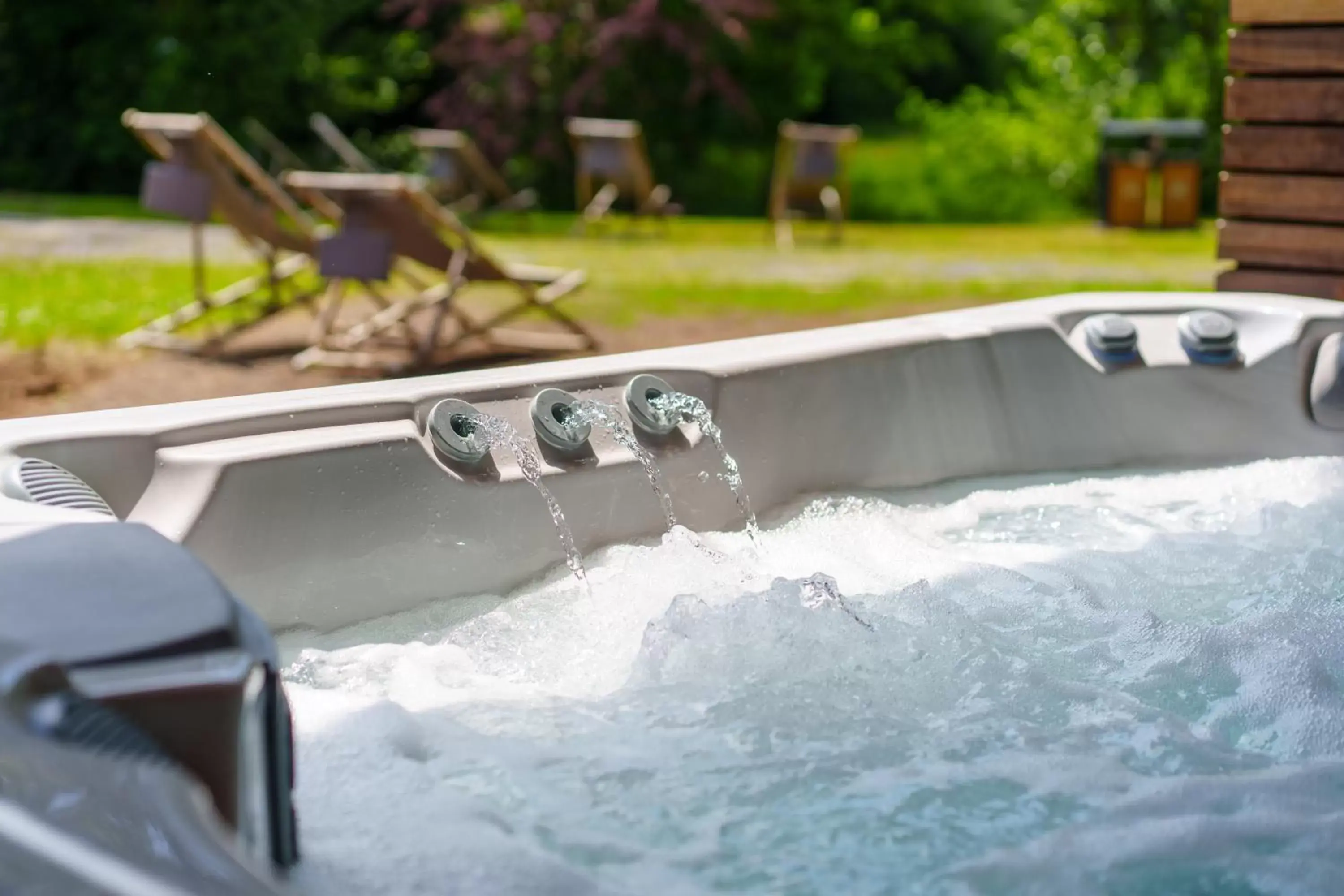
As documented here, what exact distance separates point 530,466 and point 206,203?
3151 mm

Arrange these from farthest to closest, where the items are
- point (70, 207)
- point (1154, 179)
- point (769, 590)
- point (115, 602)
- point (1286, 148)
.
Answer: point (1154, 179), point (70, 207), point (1286, 148), point (769, 590), point (115, 602)

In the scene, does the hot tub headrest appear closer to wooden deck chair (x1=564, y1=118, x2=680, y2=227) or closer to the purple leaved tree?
wooden deck chair (x1=564, y1=118, x2=680, y2=227)

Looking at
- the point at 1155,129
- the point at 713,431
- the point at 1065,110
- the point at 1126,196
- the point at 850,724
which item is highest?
the point at 713,431

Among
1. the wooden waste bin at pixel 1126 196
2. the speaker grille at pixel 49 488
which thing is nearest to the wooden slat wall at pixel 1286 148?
the speaker grille at pixel 49 488

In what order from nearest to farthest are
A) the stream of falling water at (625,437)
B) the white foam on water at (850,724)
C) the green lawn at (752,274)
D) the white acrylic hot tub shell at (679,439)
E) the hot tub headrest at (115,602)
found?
the hot tub headrest at (115,602), the white foam on water at (850,724), the white acrylic hot tub shell at (679,439), the stream of falling water at (625,437), the green lawn at (752,274)

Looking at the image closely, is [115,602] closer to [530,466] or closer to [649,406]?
[530,466]

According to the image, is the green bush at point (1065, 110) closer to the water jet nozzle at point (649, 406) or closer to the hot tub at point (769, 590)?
the hot tub at point (769, 590)

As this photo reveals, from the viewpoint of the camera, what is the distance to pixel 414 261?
5207 millimetres

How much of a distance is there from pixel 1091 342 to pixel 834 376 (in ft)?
2.25

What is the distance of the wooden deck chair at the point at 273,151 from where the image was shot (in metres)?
7.22

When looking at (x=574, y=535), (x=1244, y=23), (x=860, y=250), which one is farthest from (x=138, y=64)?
(x=574, y=535)

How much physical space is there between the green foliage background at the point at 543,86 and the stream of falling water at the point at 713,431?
815 cm

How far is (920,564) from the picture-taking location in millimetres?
2715

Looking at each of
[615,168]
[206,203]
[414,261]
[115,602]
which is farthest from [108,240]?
[115,602]
